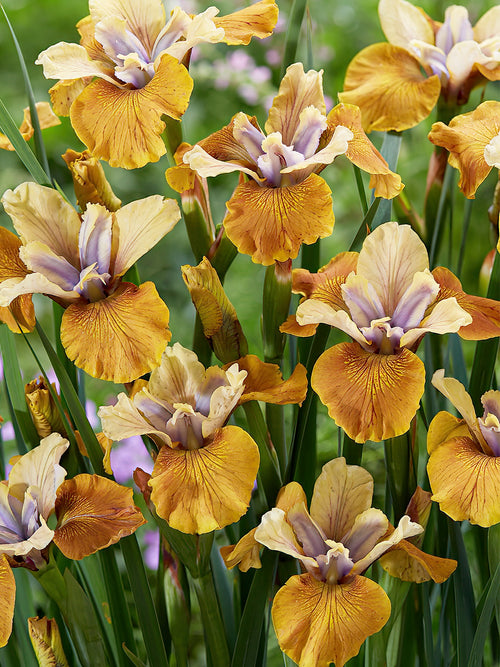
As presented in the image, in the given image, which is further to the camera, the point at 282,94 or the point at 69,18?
the point at 69,18

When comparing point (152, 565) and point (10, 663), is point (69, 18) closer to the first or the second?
point (152, 565)

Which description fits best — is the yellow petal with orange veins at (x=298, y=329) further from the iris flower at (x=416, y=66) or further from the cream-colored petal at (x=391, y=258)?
the iris flower at (x=416, y=66)

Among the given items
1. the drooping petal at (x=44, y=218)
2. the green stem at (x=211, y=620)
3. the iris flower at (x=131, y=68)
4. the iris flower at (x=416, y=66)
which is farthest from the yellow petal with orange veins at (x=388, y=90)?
the green stem at (x=211, y=620)

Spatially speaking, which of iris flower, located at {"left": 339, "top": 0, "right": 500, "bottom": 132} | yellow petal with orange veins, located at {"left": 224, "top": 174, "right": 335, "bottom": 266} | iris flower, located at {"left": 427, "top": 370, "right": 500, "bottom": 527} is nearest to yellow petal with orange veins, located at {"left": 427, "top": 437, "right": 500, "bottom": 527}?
iris flower, located at {"left": 427, "top": 370, "right": 500, "bottom": 527}

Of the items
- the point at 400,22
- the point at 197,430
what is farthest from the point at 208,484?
the point at 400,22

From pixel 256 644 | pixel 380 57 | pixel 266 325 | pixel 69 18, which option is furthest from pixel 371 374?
pixel 69 18

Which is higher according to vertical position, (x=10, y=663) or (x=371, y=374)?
(x=371, y=374)
